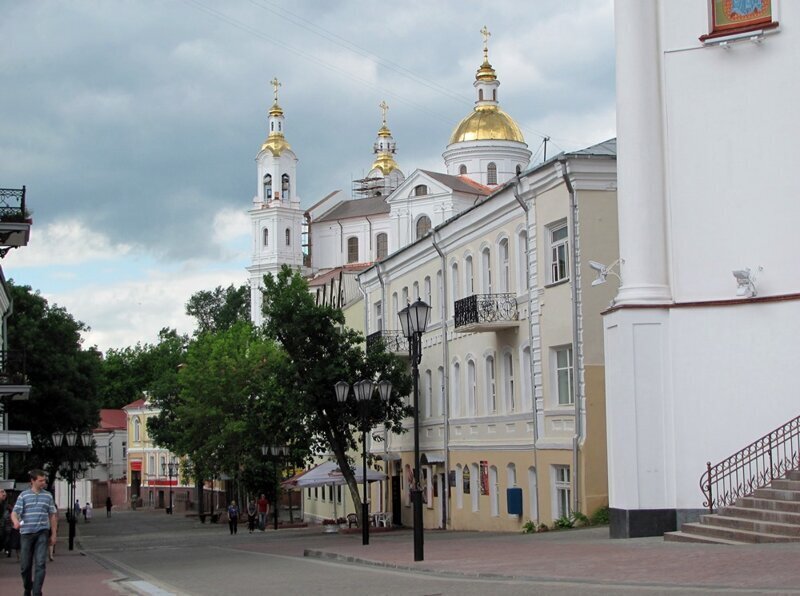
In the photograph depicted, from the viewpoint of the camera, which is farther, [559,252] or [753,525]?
[559,252]

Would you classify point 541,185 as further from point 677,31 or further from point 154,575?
point 154,575

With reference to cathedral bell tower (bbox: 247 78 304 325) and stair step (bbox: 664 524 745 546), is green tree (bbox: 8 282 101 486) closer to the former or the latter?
stair step (bbox: 664 524 745 546)

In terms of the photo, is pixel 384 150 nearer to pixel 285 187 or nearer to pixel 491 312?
pixel 285 187

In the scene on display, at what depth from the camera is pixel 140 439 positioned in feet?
383

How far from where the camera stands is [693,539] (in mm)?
20359

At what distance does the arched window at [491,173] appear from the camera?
102 m

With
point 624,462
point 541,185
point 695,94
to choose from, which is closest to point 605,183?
point 541,185

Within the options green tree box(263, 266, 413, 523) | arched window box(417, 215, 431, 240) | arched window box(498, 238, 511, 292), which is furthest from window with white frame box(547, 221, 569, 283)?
arched window box(417, 215, 431, 240)

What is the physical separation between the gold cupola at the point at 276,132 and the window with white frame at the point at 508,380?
302 ft

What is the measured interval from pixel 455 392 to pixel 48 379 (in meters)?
24.4

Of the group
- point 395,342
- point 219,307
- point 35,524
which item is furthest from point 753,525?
point 219,307

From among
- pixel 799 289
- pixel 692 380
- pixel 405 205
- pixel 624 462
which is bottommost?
pixel 624 462

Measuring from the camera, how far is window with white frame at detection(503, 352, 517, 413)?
36250mm

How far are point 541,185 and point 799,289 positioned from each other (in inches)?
436
